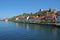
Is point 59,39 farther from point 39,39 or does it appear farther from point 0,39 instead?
point 0,39

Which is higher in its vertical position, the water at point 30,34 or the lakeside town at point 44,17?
the lakeside town at point 44,17

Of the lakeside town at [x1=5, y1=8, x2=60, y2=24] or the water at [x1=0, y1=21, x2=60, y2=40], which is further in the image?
the lakeside town at [x1=5, y1=8, x2=60, y2=24]

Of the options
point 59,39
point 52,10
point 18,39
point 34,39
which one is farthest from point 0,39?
point 52,10

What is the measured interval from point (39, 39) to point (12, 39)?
2.51 meters

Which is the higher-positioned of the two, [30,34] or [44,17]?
[44,17]

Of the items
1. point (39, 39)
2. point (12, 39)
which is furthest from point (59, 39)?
point (12, 39)

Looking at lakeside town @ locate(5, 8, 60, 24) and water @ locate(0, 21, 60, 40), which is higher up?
lakeside town @ locate(5, 8, 60, 24)

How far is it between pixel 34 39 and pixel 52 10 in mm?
57297

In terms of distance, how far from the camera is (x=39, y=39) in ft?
43.5

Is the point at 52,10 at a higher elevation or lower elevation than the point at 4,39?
higher

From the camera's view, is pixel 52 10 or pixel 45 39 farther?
pixel 52 10

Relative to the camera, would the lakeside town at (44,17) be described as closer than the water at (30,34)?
No

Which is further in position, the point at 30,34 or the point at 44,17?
the point at 44,17

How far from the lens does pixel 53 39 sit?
1331cm
